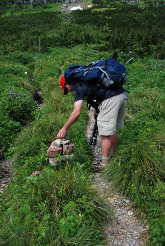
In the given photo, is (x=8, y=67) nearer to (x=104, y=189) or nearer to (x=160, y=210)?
(x=104, y=189)

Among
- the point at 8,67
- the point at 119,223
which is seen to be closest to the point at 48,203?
the point at 119,223

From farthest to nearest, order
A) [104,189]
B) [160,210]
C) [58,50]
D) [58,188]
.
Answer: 1. [58,50]
2. [104,189]
3. [58,188]
4. [160,210]

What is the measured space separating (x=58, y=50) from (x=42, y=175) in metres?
18.8

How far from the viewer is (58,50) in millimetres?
23234

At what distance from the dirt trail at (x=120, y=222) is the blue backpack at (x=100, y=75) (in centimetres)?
172

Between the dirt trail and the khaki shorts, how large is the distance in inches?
34.5

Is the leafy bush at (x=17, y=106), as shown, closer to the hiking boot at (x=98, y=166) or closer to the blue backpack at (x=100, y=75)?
the hiking boot at (x=98, y=166)

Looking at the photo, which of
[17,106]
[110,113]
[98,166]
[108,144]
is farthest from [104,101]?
[17,106]

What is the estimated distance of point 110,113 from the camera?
19.1 feet

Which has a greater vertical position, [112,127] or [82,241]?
[112,127]

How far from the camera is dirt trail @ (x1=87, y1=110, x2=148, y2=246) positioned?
4.64m

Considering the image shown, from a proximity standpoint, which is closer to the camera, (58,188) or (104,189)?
(58,188)

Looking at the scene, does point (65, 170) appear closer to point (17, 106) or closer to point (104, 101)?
point (104, 101)

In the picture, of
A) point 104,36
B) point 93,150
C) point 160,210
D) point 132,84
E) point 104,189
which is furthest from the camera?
point 104,36
